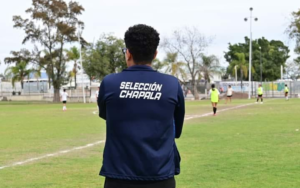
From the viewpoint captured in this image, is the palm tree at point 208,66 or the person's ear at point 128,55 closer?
the person's ear at point 128,55

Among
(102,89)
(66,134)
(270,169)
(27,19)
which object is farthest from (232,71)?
(102,89)

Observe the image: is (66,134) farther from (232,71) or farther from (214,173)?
(232,71)

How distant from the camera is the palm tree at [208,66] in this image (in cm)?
6438

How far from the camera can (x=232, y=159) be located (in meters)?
9.71

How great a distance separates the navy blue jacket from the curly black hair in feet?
0.37

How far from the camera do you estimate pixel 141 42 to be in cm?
330

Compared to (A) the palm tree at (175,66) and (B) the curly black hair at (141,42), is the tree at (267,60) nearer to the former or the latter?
(A) the palm tree at (175,66)

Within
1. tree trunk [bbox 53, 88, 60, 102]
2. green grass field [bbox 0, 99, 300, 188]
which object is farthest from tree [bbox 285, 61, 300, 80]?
green grass field [bbox 0, 99, 300, 188]

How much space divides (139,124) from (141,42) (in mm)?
585

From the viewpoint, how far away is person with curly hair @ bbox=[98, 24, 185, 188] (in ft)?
10.4

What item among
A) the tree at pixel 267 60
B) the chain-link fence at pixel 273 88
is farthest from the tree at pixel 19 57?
the tree at pixel 267 60

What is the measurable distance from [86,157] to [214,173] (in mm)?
3406

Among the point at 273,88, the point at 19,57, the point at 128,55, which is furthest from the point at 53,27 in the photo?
the point at 128,55

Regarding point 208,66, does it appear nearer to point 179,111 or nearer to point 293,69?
point 293,69
